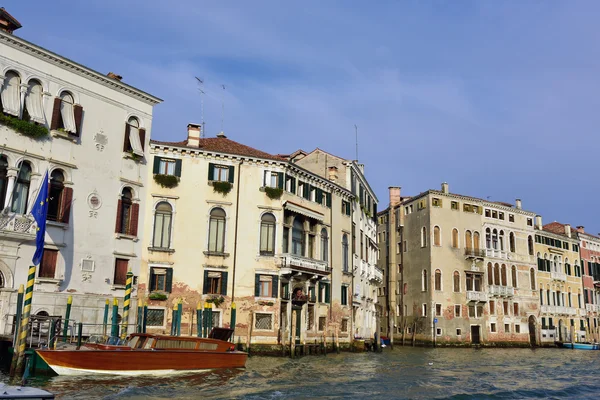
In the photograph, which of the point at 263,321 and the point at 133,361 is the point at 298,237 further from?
the point at 133,361

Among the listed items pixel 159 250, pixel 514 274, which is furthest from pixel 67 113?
pixel 514 274

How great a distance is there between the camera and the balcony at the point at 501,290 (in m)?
42.7

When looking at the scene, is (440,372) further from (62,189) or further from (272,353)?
(62,189)

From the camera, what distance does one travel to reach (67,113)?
20438 mm

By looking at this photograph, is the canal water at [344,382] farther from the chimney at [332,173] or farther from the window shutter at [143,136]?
the chimney at [332,173]

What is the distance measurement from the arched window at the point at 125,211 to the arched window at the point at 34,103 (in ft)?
14.5

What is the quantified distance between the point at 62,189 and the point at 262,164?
8905 millimetres

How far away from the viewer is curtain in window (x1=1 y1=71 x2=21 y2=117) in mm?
18406

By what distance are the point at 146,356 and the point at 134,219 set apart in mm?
7596

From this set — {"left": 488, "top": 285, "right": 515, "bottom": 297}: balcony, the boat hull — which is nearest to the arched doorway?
{"left": 488, "top": 285, "right": 515, "bottom": 297}: balcony

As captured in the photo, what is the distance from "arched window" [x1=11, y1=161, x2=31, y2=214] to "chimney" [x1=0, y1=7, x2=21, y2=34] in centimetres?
478

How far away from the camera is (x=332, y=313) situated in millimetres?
28891

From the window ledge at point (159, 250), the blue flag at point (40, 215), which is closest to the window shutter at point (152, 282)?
the window ledge at point (159, 250)

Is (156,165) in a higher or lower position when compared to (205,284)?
higher
